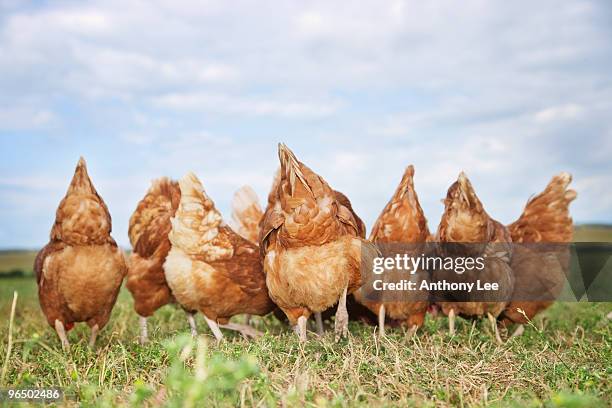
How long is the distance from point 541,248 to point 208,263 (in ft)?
13.4

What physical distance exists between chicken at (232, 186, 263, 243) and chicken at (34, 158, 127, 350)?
2.25 meters

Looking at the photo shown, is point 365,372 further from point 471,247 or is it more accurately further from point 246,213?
point 246,213

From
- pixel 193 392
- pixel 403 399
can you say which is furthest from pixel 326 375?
pixel 193 392

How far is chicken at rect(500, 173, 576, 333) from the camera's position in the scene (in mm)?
6246

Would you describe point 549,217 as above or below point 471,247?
above

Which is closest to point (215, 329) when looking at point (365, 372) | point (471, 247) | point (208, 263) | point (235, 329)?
point (235, 329)

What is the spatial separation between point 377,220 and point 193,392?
12.3ft

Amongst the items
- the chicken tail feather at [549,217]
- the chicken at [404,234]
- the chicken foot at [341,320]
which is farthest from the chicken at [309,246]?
the chicken tail feather at [549,217]

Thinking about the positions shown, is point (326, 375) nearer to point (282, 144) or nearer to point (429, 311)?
point (282, 144)

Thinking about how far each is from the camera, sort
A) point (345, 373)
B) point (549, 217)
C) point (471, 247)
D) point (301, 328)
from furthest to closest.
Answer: point (549, 217), point (471, 247), point (301, 328), point (345, 373)

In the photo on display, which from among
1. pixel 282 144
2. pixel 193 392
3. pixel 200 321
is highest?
pixel 282 144

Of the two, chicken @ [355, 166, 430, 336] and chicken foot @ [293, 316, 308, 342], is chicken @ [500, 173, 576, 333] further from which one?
chicken foot @ [293, 316, 308, 342]

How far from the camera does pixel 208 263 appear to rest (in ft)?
18.2

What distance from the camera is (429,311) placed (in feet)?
21.0
